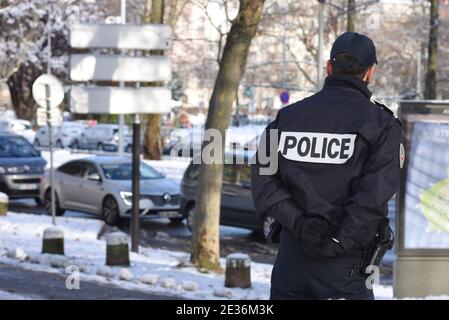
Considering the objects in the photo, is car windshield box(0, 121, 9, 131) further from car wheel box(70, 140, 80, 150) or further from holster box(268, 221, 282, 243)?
holster box(268, 221, 282, 243)

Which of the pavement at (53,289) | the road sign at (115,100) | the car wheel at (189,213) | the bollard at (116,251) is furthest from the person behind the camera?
the car wheel at (189,213)

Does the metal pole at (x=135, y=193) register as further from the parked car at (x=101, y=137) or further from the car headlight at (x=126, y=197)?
the parked car at (x=101, y=137)

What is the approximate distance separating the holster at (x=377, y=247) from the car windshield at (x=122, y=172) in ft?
54.6

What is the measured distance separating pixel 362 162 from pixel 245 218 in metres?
14.1

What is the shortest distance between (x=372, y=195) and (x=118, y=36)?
10.5m

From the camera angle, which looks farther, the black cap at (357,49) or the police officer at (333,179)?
the black cap at (357,49)

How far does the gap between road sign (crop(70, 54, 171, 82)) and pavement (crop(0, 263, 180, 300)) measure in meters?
3.58

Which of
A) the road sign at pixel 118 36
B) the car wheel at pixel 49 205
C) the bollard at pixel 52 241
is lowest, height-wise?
the car wheel at pixel 49 205

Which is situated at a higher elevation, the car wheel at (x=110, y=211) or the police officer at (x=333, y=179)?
the police officer at (x=333, y=179)

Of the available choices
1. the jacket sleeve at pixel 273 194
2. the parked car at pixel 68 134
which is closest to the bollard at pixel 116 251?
the jacket sleeve at pixel 273 194

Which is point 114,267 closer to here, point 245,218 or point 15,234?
point 15,234

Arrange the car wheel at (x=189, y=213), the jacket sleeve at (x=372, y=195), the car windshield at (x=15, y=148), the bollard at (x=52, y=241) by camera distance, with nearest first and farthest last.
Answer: the jacket sleeve at (x=372, y=195), the bollard at (x=52, y=241), the car wheel at (x=189, y=213), the car windshield at (x=15, y=148)

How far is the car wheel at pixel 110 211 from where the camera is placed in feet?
66.0

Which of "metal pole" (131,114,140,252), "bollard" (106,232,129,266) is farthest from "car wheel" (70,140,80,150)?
"bollard" (106,232,129,266)
